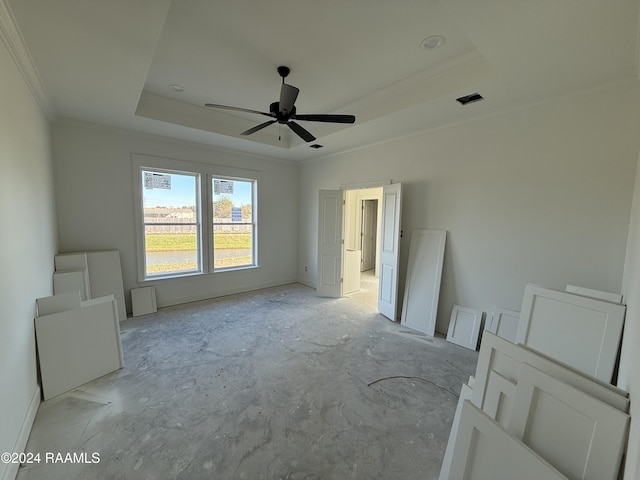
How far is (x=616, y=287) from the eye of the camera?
2324 millimetres

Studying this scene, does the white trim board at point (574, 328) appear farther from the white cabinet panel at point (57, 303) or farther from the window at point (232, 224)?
the window at point (232, 224)

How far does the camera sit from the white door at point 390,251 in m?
3.87

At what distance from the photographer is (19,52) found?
185cm

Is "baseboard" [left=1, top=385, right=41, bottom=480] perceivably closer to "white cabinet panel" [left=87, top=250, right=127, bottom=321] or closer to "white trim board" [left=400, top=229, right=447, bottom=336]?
"white cabinet panel" [left=87, top=250, right=127, bottom=321]

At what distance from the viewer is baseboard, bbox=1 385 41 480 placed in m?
1.42

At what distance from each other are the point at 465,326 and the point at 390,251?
1428mm

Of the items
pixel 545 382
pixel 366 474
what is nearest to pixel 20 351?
pixel 366 474

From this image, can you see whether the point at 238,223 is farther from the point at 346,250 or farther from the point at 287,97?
the point at 287,97

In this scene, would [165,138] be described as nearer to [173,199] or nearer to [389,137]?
[173,199]

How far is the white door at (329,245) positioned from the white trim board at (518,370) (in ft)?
11.5

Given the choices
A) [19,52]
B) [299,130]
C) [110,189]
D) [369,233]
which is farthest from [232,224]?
[369,233]

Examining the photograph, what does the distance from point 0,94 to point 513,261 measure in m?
4.58

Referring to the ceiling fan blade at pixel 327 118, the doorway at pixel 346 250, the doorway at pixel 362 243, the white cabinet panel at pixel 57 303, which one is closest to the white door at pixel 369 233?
the doorway at pixel 362 243

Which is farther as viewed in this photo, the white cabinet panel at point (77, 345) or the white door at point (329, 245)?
the white door at point (329, 245)
